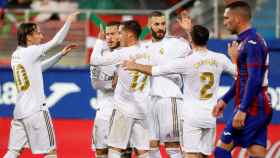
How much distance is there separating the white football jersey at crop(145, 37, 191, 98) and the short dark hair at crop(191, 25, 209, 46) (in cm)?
111

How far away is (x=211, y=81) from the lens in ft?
37.5

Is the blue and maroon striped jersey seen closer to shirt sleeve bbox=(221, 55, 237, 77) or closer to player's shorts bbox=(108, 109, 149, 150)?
shirt sleeve bbox=(221, 55, 237, 77)

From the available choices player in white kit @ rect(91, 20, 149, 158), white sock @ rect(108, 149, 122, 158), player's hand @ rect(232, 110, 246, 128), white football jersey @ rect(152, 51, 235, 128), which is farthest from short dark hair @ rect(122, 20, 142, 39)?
player's hand @ rect(232, 110, 246, 128)

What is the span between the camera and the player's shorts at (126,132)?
39.4 ft

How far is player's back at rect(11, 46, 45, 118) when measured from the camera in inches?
469

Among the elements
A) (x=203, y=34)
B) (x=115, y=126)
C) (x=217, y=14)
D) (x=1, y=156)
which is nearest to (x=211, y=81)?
(x=203, y=34)

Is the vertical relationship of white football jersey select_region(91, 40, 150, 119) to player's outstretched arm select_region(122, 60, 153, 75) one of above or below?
below

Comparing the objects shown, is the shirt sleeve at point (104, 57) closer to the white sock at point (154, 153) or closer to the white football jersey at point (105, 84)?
the white football jersey at point (105, 84)

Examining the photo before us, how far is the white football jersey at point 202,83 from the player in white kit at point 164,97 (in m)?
1.15

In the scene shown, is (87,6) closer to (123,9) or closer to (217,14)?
(123,9)

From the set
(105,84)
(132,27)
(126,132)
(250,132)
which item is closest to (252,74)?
(250,132)

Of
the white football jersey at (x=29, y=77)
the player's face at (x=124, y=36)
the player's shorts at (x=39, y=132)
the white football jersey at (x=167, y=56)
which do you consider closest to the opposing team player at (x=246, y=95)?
the player's face at (x=124, y=36)

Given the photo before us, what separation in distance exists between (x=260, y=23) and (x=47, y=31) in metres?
4.32

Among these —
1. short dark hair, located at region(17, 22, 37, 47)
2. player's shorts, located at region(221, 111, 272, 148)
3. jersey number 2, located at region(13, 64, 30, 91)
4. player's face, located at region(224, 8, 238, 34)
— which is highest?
player's face, located at region(224, 8, 238, 34)
